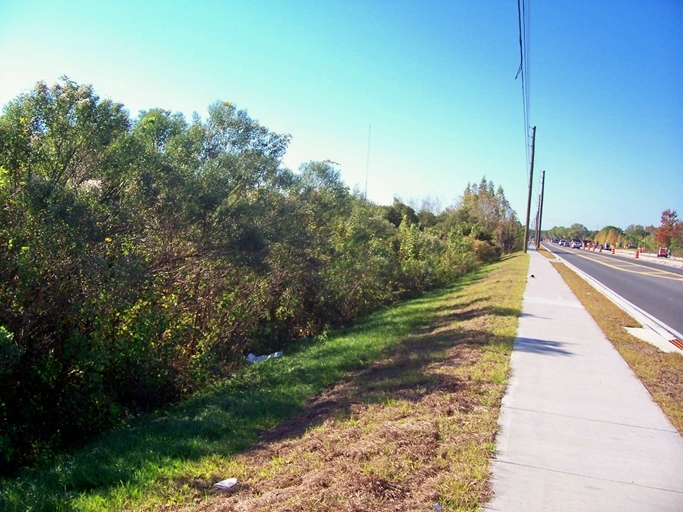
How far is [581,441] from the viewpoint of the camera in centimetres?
522

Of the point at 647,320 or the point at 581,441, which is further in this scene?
the point at 647,320

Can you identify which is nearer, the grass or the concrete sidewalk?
the concrete sidewalk

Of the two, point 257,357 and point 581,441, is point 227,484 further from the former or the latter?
point 257,357

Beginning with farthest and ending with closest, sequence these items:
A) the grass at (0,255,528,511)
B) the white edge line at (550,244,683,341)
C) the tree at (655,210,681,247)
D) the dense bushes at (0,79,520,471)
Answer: the tree at (655,210,681,247)
the white edge line at (550,244,683,341)
the dense bushes at (0,79,520,471)
the grass at (0,255,528,511)

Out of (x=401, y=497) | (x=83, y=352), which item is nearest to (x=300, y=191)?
(x=83, y=352)

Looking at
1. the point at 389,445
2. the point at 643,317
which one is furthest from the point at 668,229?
the point at 389,445

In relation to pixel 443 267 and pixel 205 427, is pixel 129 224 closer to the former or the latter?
Result: pixel 205 427

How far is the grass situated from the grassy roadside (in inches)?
69.1

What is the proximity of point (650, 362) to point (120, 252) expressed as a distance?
25.6 feet

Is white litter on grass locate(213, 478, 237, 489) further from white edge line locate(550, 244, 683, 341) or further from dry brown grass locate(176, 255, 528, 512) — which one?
white edge line locate(550, 244, 683, 341)

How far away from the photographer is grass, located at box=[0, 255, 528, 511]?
4.23 m

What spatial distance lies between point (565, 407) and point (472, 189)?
7930 cm

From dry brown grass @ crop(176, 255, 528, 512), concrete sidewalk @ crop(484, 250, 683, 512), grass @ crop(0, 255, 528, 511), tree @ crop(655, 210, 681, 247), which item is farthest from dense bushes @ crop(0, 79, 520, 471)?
tree @ crop(655, 210, 681, 247)

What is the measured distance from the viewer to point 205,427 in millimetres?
6672
